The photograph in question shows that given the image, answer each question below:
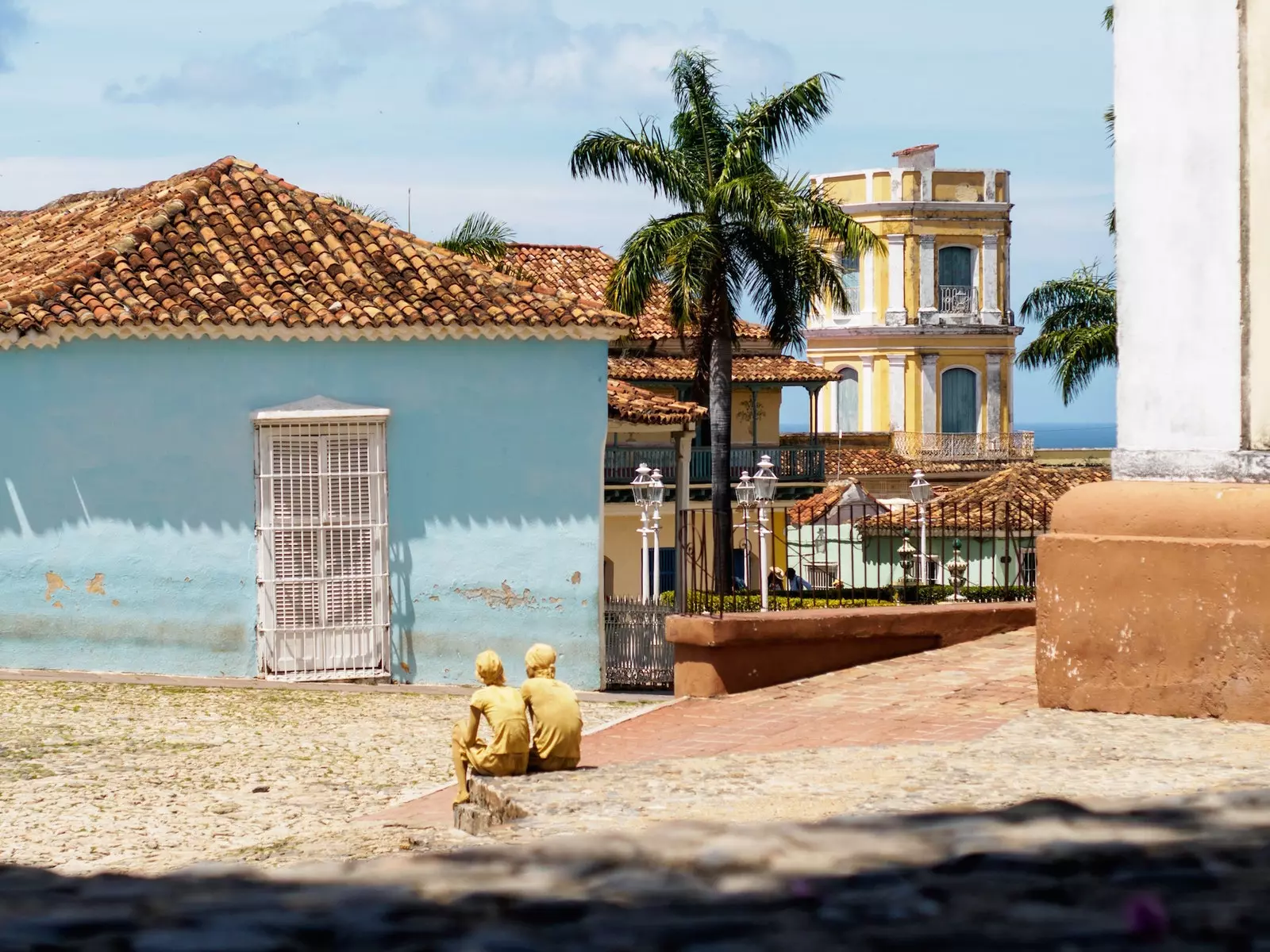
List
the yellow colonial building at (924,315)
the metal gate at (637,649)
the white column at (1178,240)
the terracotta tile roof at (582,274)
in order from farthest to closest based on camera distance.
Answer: the yellow colonial building at (924,315) → the terracotta tile roof at (582,274) → the metal gate at (637,649) → the white column at (1178,240)

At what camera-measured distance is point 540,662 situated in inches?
352

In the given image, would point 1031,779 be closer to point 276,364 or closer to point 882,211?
point 276,364

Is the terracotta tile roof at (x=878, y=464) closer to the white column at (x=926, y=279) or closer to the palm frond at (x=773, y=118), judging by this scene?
the white column at (x=926, y=279)

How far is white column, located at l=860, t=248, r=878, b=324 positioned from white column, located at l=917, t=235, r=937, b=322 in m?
1.30

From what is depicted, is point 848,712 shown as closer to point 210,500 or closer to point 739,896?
point 210,500

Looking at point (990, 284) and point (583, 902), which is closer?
point (583, 902)

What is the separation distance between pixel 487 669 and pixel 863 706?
314 cm

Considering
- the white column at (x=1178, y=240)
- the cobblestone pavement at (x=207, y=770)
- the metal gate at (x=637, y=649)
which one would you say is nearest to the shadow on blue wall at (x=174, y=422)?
the cobblestone pavement at (x=207, y=770)

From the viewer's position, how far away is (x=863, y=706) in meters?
11.1

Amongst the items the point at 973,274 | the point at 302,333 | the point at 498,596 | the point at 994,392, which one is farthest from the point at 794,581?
the point at 994,392

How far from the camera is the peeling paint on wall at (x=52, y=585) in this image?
1532 cm

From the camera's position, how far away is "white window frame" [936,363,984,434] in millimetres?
49188

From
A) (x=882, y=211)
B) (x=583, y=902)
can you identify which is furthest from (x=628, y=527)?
(x=583, y=902)

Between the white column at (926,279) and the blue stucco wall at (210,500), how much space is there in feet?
112
